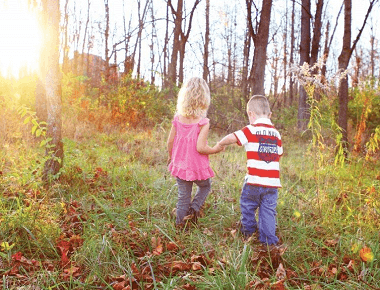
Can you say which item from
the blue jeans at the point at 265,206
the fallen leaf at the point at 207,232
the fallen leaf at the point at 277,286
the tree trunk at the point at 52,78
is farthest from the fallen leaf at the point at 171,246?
the tree trunk at the point at 52,78

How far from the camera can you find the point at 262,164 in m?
2.99

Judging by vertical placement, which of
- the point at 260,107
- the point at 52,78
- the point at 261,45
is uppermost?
the point at 261,45

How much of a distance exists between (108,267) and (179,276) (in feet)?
1.83

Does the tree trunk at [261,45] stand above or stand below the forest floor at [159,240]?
above

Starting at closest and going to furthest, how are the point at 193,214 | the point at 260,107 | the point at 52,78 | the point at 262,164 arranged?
the point at 262,164 → the point at 260,107 → the point at 193,214 → the point at 52,78

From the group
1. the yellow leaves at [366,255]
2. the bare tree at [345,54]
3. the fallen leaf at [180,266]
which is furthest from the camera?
the bare tree at [345,54]

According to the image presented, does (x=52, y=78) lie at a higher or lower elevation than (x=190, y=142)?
higher

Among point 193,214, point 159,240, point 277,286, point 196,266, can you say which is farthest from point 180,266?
A: point 193,214

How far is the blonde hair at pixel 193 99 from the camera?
129 inches

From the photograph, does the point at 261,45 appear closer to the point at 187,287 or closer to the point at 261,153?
the point at 261,153

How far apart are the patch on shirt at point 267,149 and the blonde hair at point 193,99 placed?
0.70 meters

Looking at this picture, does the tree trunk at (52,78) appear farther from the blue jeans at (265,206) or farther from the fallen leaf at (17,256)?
the blue jeans at (265,206)

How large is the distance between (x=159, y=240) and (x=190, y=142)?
99cm

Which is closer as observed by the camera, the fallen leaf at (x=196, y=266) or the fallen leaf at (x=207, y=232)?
the fallen leaf at (x=196, y=266)
